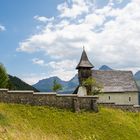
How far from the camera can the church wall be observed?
240 ft

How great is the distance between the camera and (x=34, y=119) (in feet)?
142

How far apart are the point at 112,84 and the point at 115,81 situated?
1.25 meters

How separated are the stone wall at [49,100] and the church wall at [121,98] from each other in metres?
23.3

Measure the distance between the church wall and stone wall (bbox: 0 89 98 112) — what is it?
76.4 feet

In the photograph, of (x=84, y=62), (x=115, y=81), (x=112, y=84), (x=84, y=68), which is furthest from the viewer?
(x=84, y=62)

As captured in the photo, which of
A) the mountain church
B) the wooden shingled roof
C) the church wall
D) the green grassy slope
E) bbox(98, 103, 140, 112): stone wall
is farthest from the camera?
the wooden shingled roof

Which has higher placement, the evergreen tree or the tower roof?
the tower roof

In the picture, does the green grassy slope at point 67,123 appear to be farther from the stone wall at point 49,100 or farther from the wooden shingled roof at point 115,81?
the wooden shingled roof at point 115,81

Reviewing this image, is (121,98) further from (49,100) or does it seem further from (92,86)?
(49,100)

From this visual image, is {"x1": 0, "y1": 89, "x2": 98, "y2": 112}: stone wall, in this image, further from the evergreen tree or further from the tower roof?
the evergreen tree

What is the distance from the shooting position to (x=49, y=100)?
157 ft

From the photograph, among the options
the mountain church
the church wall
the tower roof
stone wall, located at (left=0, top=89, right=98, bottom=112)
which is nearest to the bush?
the mountain church

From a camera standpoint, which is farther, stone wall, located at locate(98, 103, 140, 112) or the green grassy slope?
stone wall, located at locate(98, 103, 140, 112)

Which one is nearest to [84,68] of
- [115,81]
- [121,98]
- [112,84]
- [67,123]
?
[112,84]
